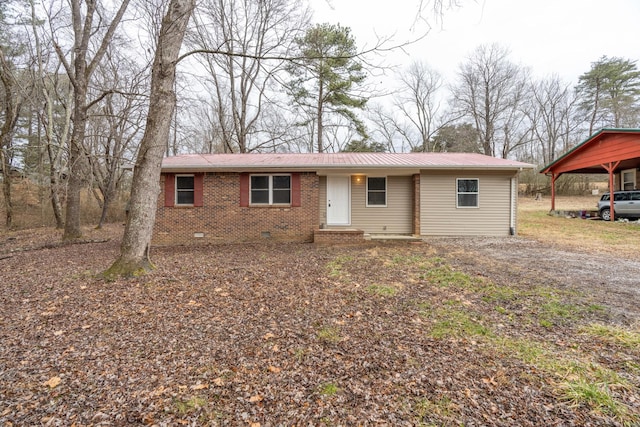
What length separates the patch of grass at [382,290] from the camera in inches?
166

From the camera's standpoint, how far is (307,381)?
2.23m

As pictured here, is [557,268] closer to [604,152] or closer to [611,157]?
[611,157]

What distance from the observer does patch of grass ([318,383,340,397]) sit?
210 cm

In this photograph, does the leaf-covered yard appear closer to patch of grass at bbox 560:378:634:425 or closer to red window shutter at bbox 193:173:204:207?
patch of grass at bbox 560:378:634:425

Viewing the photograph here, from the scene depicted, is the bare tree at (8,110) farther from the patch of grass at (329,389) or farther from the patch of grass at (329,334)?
the patch of grass at (329,389)

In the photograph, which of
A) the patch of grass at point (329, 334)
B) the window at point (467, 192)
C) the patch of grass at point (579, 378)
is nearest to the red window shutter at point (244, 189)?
the patch of grass at point (329, 334)

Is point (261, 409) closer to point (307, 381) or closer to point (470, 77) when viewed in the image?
point (307, 381)

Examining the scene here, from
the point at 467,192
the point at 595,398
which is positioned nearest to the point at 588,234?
the point at 467,192

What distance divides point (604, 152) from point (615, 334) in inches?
558

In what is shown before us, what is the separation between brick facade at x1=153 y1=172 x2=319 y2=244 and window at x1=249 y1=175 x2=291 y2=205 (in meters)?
0.25

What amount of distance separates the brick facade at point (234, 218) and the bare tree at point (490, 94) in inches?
841

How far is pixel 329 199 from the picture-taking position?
32.7 feet

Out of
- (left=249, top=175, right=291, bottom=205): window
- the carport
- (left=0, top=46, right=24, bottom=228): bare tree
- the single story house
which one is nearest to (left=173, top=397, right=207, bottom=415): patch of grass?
the single story house

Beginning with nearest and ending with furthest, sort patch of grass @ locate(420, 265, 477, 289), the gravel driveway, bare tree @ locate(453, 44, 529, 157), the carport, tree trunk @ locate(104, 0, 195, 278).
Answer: the gravel driveway, patch of grass @ locate(420, 265, 477, 289), tree trunk @ locate(104, 0, 195, 278), the carport, bare tree @ locate(453, 44, 529, 157)
